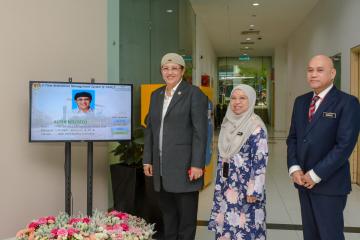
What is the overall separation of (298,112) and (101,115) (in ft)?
5.25

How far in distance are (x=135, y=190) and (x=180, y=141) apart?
1.01 meters

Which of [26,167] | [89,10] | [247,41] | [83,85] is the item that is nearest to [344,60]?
[89,10]

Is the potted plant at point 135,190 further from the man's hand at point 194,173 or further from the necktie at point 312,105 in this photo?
the necktie at point 312,105

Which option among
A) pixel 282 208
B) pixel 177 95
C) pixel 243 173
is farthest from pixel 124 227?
pixel 282 208

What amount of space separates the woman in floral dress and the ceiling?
701cm

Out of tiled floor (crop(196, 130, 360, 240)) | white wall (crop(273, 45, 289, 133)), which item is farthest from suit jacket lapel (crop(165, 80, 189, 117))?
white wall (crop(273, 45, 289, 133))

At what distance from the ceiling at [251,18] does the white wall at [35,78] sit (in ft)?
19.7

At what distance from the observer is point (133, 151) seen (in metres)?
3.72

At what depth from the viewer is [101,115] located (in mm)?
3207

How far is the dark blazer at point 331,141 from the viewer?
222 cm

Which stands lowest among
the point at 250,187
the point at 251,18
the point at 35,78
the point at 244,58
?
the point at 250,187

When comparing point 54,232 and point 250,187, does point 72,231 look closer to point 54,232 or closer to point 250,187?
point 54,232

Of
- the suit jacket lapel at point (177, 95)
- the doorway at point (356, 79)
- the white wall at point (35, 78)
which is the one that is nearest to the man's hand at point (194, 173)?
the suit jacket lapel at point (177, 95)

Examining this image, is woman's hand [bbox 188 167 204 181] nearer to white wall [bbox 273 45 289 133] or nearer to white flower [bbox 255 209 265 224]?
white flower [bbox 255 209 265 224]
